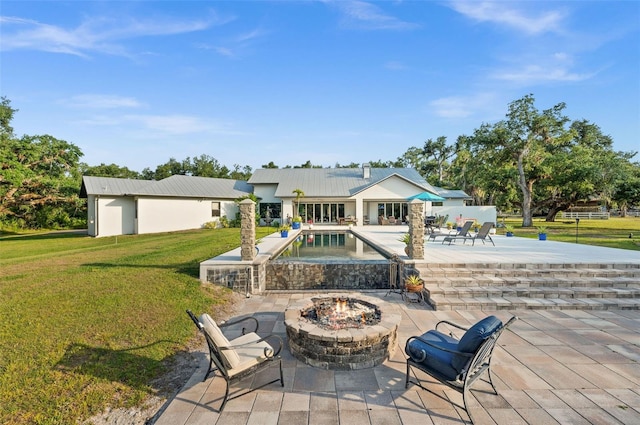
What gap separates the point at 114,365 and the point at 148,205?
20059 millimetres

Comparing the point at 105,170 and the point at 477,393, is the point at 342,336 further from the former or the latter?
the point at 105,170

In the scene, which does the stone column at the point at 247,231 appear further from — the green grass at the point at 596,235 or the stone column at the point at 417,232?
the green grass at the point at 596,235

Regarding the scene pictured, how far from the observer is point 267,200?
86.0ft

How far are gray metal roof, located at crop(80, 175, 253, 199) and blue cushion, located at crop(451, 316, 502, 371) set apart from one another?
22661mm

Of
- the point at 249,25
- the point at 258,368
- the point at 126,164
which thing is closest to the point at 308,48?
the point at 249,25

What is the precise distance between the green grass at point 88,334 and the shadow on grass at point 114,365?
1 cm

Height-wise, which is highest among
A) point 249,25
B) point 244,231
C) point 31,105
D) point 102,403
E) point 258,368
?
point 249,25

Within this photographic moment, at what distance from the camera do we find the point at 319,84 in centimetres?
1709

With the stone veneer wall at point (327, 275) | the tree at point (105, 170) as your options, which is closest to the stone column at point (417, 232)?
the stone veneer wall at point (327, 275)

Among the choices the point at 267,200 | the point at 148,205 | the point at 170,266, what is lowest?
the point at 170,266

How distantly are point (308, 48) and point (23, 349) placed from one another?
13.9 meters

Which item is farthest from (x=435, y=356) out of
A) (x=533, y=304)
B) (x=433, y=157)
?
(x=433, y=157)

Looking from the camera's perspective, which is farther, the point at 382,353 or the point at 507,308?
the point at 507,308

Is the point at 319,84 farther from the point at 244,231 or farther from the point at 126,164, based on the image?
the point at 126,164
